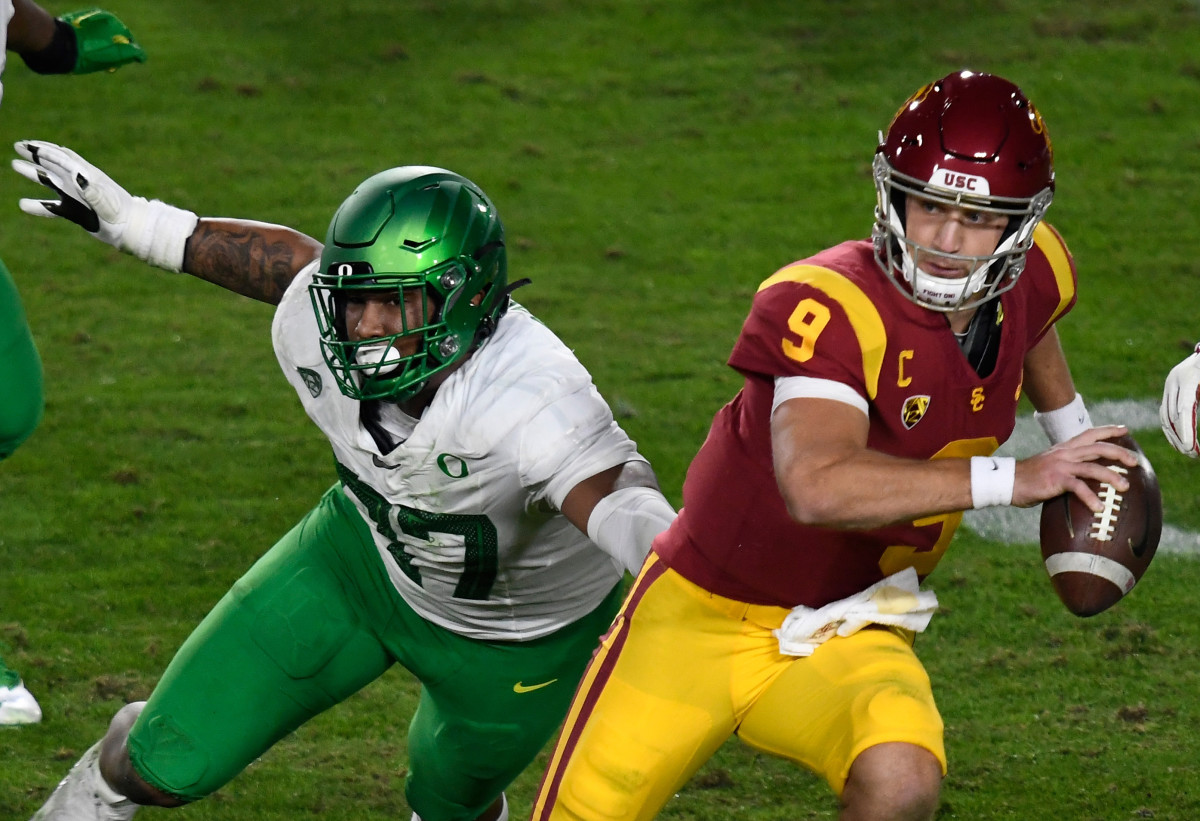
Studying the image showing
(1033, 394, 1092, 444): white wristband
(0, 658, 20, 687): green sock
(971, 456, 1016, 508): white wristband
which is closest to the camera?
(971, 456, 1016, 508): white wristband

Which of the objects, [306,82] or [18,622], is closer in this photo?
[18,622]

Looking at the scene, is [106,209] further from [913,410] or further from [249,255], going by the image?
[913,410]

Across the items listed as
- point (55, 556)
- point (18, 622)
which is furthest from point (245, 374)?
point (18, 622)

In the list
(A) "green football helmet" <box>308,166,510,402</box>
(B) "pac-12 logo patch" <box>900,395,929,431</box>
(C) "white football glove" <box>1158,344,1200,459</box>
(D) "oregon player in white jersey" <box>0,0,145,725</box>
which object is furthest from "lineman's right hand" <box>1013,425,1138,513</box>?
(D) "oregon player in white jersey" <box>0,0,145,725</box>

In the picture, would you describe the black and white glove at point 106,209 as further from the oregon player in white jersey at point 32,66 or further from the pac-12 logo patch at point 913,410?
the pac-12 logo patch at point 913,410

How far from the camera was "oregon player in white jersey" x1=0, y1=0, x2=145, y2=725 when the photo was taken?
336cm

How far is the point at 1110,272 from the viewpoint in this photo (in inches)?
248

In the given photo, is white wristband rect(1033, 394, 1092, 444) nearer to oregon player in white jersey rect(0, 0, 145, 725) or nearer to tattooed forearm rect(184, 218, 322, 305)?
tattooed forearm rect(184, 218, 322, 305)

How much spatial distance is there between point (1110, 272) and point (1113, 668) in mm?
2565

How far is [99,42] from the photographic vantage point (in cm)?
389

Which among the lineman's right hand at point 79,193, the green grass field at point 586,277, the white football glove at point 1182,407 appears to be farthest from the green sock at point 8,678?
the white football glove at point 1182,407

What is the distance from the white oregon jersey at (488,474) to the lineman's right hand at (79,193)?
0.41 m

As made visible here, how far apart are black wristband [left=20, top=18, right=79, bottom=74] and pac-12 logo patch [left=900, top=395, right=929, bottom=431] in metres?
2.27

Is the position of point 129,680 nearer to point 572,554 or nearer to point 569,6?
point 572,554
